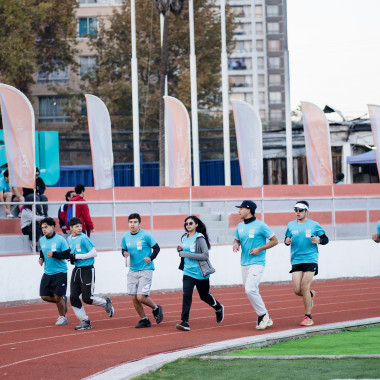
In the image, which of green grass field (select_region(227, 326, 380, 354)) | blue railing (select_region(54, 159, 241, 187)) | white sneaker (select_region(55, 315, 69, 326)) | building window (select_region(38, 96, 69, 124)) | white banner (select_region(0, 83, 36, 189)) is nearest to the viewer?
green grass field (select_region(227, 326, 380, 354))

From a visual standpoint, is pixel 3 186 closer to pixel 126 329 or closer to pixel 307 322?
pixel 126 329

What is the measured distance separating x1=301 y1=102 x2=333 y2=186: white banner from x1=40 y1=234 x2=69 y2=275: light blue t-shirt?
40.5 feet

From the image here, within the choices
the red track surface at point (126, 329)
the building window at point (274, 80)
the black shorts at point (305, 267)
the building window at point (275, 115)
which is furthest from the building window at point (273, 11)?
the black shorts at point (305, 267)

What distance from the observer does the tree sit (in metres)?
42.3

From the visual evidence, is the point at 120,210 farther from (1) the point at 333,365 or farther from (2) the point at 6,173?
(1) the point at 333,365

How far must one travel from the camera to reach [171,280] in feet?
69.5

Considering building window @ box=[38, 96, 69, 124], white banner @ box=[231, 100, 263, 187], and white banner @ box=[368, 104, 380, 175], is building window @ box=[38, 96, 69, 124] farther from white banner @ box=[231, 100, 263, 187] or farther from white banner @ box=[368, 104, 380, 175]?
white banner @ box=[368, 104, 380, 175]

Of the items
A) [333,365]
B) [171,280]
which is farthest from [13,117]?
[333,365]

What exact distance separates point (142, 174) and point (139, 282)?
96.7 feet

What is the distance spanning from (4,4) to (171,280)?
81.7ft

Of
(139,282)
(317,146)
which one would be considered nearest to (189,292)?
(139,282)

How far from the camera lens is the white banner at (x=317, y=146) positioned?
2544 centimetres

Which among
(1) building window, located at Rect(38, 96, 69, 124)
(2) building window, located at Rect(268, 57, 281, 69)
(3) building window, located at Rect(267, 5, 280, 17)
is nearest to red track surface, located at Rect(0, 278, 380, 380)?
(1) building window, located at Rect(38, 96, 69, 124)

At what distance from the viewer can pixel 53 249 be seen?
14.1m
